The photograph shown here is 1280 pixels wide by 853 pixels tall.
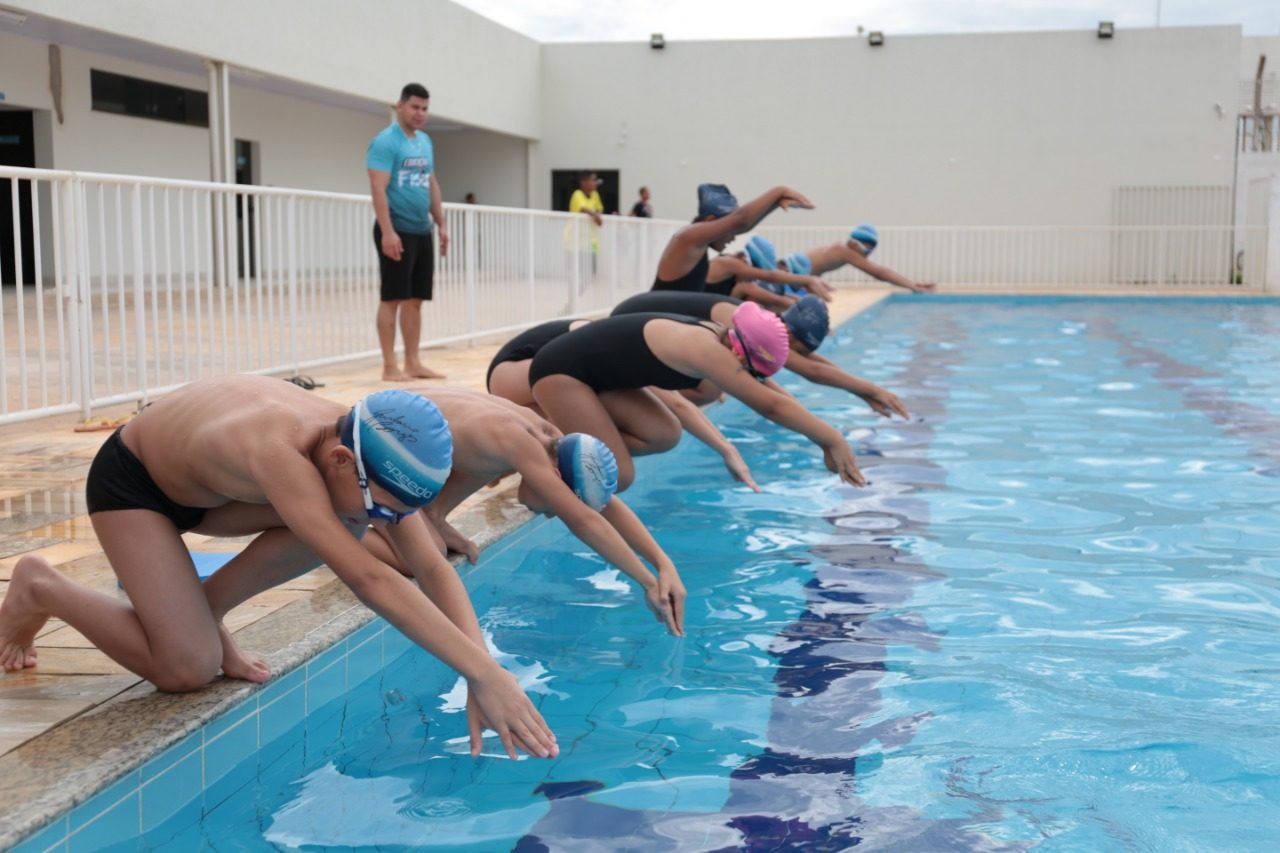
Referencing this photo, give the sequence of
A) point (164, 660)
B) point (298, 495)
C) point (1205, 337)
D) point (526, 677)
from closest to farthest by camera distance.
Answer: point (298, 495) < point (164, 660) < point (526, 677) < point (1205, 337)

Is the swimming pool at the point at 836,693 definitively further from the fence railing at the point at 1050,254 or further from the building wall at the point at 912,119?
the building wall at the point at 912,119

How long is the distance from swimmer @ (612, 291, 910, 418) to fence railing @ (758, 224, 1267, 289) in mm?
21340

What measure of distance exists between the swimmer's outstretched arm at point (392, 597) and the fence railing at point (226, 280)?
13.0 feet

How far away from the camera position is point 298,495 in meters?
2.90

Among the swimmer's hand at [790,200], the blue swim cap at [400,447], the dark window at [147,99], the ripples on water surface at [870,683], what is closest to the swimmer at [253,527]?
the blue swim cap at [400,447]

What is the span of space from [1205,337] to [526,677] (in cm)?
1465

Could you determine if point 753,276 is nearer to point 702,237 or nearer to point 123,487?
point 702,237

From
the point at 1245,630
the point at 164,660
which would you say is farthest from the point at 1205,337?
the point at 164,660

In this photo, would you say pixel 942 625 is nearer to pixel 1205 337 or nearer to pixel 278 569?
pixel 278 569

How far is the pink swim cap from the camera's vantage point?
5301mm

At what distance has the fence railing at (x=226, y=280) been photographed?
279 inches

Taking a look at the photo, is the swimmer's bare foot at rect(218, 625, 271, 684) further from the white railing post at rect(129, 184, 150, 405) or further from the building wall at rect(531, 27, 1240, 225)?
the building wall at rect(531, 27, 1240, 225)

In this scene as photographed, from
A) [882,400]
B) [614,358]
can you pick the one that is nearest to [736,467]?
[614,358]

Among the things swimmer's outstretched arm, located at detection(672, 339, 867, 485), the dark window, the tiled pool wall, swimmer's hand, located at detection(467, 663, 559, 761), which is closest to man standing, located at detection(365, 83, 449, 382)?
swimmer's outstretched arm, located at detection(672, 339, 867, 485)
